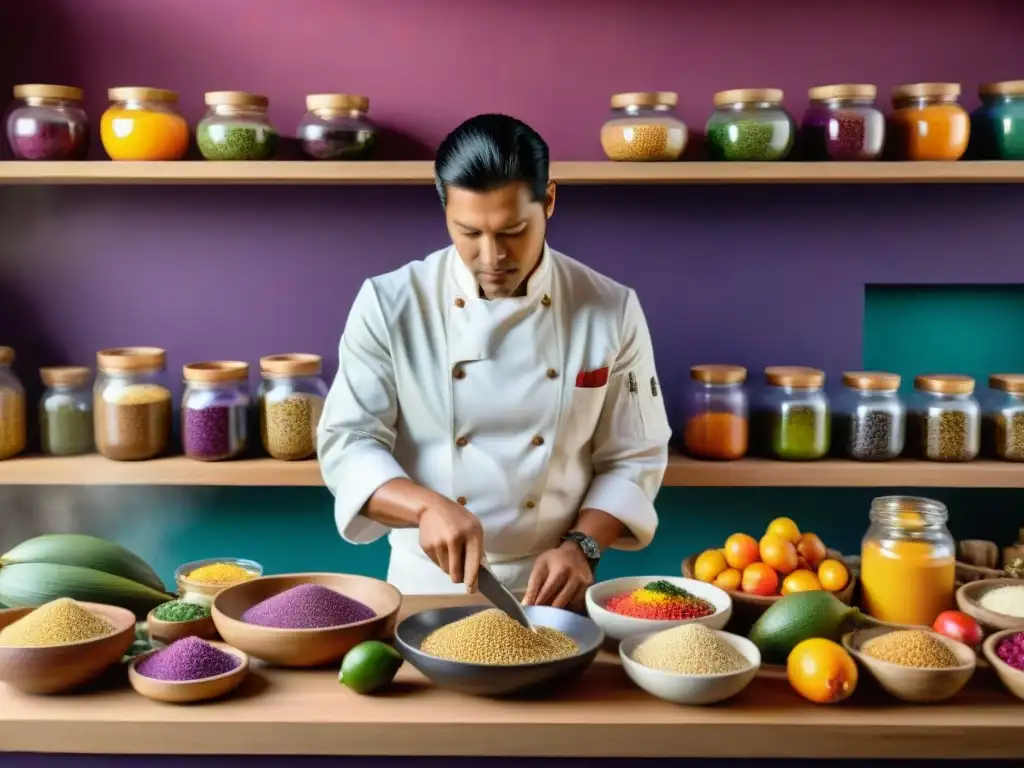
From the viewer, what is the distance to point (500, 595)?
1.49 meters

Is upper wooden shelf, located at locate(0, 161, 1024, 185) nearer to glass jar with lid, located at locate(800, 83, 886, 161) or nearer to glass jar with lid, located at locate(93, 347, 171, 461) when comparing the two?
glass jar with lid, located at locate(800, 83, 886, 161)

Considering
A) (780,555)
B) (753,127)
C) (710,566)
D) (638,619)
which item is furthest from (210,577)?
(753,127)

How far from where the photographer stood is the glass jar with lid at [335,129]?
8.21ft

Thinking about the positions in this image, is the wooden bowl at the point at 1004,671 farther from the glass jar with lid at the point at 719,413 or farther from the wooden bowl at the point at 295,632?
the glass jar with lid at the point at 719,413

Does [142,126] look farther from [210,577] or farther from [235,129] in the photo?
[210,577]

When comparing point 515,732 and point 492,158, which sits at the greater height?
point 492,158

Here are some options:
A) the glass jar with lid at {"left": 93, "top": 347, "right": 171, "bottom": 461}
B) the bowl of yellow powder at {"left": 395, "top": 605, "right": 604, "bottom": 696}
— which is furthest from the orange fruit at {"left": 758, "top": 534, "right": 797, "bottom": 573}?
the glass jar with lid at {"left": 93, "top": 347, "right": 171, "bottom": 461}

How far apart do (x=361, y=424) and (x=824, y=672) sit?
36.2 inches

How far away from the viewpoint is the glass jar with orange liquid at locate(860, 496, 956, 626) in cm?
157

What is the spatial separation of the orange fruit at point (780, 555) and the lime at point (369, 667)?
25.0 inches

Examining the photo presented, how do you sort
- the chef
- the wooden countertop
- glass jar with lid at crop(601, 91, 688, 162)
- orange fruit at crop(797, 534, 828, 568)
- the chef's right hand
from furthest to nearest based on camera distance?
glass jar with lid at crop(601, 91, 688, 162)
the chef
orange fruit at crop(797, 534, 828, 568)
the chef's right hand
the wooden countertop

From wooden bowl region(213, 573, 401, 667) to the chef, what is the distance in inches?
9.7

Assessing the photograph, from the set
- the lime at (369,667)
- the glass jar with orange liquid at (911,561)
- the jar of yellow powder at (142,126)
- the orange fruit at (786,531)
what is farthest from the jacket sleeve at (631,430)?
the jar of yellow powder at (142,126)

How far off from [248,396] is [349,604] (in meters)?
1.21
